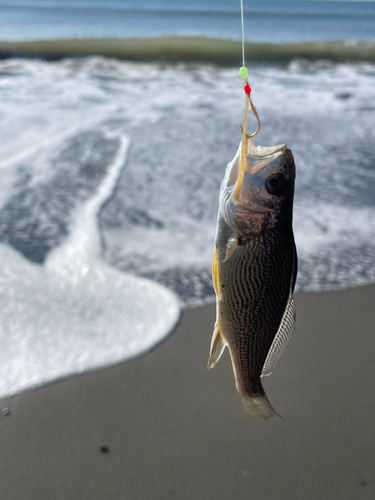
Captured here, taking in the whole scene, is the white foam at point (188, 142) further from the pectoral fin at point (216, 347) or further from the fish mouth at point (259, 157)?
the fish mouth at point (259, 157)

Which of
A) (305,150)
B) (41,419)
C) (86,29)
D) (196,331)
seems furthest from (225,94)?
(86,29)

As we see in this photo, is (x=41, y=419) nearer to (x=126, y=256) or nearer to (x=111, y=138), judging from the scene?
(x=126, y=256)

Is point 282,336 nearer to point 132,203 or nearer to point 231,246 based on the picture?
point 231,246

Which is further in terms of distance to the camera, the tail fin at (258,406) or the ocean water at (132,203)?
the ocean water at (132,203)

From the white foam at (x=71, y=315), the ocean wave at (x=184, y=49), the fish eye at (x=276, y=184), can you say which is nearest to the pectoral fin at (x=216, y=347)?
the fish eye at (x=276, y=184)

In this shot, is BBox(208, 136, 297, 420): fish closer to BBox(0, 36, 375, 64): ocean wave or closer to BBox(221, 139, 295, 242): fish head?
BBox(221, 139, 295, 242): fish head

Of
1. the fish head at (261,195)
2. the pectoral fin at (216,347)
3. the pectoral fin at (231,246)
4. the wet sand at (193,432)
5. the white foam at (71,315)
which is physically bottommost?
the wet sand at (193,432)
